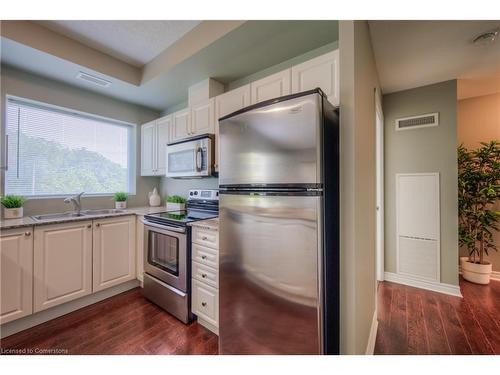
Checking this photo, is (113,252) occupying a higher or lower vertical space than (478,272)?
higher

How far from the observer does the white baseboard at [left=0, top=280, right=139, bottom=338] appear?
1.85 m

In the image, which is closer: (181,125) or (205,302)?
(205,302)

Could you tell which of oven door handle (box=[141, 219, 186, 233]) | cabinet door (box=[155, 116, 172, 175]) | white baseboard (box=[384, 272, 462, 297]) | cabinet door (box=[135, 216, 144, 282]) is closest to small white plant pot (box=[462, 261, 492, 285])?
white baseboard (box=[384, 272, 462, 297])

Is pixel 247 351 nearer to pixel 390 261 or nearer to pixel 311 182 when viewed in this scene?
pixel 311 182

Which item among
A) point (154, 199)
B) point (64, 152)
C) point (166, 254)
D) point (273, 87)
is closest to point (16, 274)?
point (166, 254)

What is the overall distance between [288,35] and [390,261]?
303cm

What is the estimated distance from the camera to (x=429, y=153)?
2699 millimetres

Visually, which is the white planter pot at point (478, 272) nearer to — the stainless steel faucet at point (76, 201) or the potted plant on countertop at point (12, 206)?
the stainless steel faucet at point (76, 201)

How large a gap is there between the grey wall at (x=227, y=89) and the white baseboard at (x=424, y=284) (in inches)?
105

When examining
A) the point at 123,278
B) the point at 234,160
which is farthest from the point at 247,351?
the point at 123,278

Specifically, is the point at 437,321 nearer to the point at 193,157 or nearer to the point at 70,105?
the point at 193,157

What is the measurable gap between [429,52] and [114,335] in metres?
3.84

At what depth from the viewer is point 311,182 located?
1.11 m

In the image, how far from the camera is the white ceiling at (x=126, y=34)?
1979 millimetres
